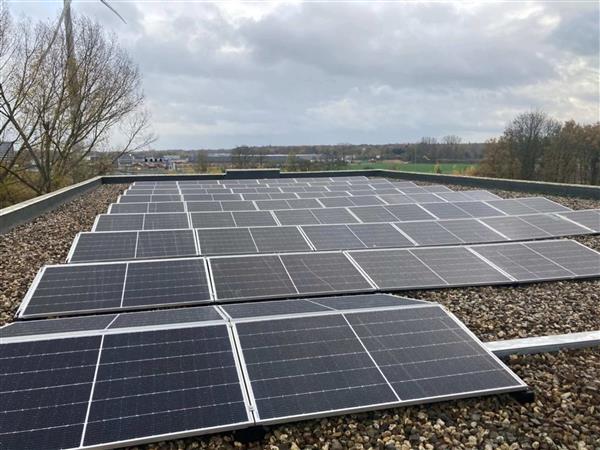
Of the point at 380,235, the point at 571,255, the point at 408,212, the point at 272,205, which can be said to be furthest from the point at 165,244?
the point at 571,255

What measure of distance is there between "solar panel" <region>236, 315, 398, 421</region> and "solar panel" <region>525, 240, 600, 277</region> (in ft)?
18.9

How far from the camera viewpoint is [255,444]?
350 cm

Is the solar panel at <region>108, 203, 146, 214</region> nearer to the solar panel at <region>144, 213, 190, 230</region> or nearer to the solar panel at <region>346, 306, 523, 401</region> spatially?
the solar panel at <region>144, 213, 190, 230</region>

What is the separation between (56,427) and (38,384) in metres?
0.52

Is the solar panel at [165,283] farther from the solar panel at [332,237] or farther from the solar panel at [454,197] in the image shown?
the solar panel at [454,197]

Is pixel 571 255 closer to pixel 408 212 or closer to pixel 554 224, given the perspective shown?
pixel 554 224

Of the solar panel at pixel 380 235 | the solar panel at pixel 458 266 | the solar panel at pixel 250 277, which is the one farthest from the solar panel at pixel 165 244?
Answer: the solar panel at pixel 458 266

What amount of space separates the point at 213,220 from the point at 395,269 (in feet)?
20.1

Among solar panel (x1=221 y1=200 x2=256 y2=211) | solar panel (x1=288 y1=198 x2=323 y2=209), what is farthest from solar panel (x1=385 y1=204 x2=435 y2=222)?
solar panel (x1=221 y1=200 x2=256 y2=211)

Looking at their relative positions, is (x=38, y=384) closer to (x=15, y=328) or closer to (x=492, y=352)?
(x=15, y=328)

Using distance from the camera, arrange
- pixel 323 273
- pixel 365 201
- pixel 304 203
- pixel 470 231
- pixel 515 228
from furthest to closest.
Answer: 1. pixel 365 201
2. pixel 304 203
3. pixel 515 228
4. pixel 470 231
5. pixel 323 273

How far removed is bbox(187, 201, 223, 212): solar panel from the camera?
47.9 ft

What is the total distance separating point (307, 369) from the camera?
13.4ft

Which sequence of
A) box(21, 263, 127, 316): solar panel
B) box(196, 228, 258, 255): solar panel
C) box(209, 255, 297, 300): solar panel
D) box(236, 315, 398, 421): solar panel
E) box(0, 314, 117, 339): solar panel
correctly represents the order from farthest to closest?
box(196, 228, 258, 255): solar panel, box(209, 255, 297, 300): solar panel, box(21, 263, 127, 316): solar panel, box(0, 314, 117, 339): solar panel, box(236, 315, 398, 421): solar panel
